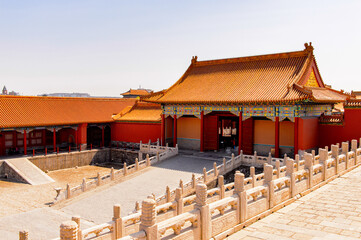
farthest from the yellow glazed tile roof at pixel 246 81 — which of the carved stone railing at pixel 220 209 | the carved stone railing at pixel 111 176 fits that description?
the carved stone railing at pixel 220 209

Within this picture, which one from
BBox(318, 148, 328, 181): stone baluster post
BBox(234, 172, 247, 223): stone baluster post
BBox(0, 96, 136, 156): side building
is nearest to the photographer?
BBox(234, 172, 247, 223): stone baluster post

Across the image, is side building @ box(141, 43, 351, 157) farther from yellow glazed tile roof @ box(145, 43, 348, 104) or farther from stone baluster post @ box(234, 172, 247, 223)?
stone baluster post @ box(234, 172, 247, 223)

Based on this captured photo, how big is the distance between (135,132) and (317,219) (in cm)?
2320

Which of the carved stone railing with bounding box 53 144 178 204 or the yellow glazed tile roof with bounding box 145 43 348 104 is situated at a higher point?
the yellow glazed tile roof with bounding box 145 43 348 104

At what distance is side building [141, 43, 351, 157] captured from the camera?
2123 centimetres

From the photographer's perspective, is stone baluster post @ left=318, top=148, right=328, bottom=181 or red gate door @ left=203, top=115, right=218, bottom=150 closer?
stone baluster post @ left=318, top=148, right=328, bottom=181

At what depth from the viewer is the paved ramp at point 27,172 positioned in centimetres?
2281

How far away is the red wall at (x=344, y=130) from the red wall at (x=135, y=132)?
13595mm

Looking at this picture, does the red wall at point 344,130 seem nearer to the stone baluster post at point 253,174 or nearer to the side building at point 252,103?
the side building at point 252,103

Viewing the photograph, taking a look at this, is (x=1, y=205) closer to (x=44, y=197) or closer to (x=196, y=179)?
(x=44, y=197)

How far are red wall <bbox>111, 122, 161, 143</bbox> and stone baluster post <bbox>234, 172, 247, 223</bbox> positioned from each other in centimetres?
2047

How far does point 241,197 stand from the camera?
9531mm

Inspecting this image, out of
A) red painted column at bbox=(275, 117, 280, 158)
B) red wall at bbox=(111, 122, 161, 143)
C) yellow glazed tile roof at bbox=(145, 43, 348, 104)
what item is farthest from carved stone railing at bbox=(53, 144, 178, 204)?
red painted column at bbox=(275, 117, 280, 158)

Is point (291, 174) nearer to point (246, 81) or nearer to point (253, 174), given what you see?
point (253, 174)
